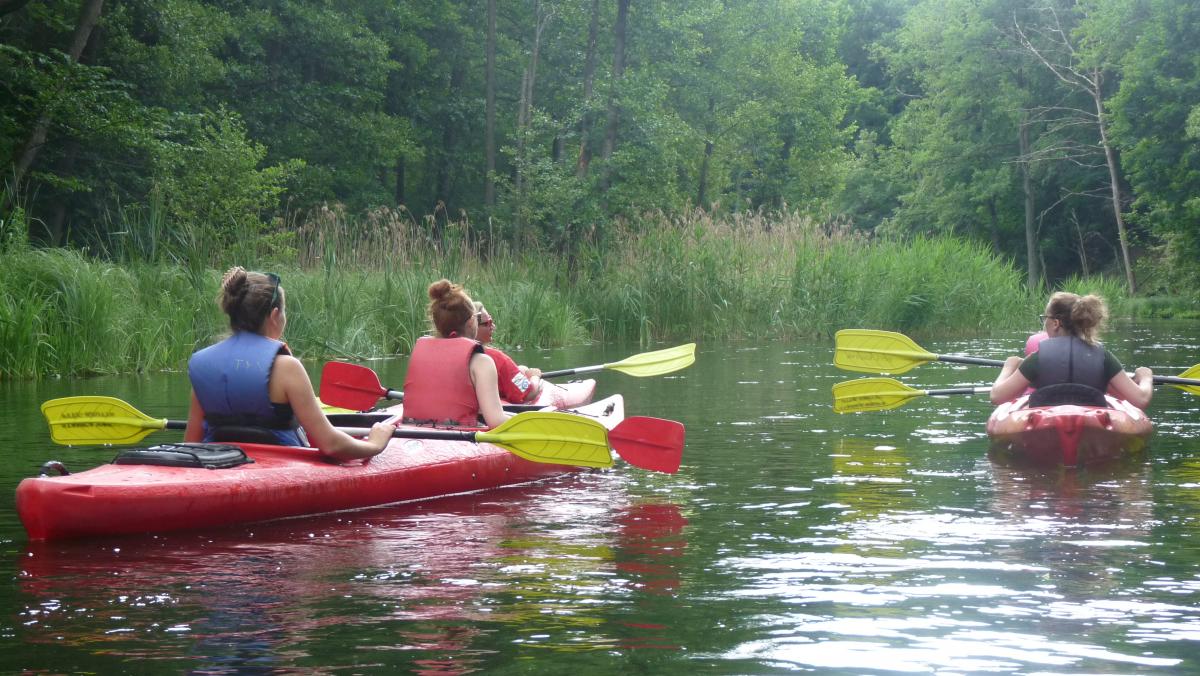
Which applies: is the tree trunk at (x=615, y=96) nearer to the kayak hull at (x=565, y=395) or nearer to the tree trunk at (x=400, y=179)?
the tree trunk at (x=400, y=179)

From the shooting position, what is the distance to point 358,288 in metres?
15.9

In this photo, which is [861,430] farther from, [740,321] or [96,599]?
[740,321]

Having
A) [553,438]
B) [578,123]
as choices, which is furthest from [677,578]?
[578,123]

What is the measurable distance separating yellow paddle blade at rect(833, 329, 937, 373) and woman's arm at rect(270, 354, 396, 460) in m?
4.29

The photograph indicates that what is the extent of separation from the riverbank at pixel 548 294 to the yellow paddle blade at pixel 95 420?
5.60 meters

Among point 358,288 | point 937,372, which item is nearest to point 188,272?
point 358,288

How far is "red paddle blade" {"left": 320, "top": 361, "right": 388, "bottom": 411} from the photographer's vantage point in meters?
9.02

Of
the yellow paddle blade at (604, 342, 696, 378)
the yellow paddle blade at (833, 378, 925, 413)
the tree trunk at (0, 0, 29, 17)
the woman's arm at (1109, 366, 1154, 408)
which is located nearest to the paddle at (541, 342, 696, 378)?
the yellow paddle blade at (604, 342, 696, 378)

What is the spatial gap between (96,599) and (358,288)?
1145cm

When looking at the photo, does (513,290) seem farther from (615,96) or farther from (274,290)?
(274,290)

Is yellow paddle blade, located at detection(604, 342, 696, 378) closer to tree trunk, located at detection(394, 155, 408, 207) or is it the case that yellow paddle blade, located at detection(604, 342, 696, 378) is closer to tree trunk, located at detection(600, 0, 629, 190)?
tree trunk, located at detection(600, 0, 629, 190)

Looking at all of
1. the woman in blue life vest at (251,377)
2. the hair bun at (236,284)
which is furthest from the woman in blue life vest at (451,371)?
the hair bun at (236,284)

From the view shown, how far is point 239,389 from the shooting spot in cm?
582

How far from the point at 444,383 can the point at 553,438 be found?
92 cm
